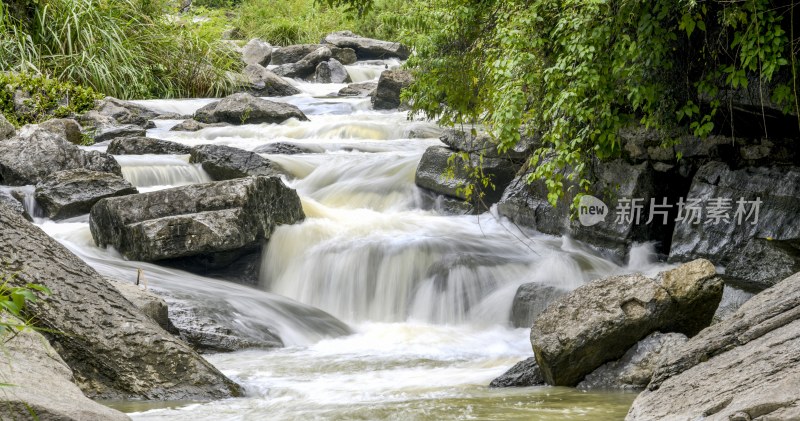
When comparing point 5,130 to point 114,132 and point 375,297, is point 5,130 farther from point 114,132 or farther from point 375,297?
point 375,297

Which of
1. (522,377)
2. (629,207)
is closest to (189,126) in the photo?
Answer: (629,207)

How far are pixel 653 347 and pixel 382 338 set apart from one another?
8.42 feet

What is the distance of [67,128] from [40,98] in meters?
1.26

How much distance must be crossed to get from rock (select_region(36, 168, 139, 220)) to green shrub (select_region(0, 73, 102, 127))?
4.24m

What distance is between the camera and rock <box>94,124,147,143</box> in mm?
12914

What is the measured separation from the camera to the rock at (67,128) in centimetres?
1250

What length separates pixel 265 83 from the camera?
1859 centimetres

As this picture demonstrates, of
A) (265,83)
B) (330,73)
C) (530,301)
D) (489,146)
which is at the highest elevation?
(330,73)

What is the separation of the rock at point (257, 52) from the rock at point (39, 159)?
12.0 metres

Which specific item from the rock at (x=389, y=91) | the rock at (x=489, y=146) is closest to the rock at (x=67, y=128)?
the rock at (x=389, y=91)

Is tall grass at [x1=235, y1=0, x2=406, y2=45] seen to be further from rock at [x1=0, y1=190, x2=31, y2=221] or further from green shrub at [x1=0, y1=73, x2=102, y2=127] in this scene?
rock at [x1=0, y1=190, x2=31, y2=221]

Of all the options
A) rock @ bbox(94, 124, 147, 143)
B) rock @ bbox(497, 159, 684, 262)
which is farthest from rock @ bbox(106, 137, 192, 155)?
rock @ bbox(497, 159, 684, 262)

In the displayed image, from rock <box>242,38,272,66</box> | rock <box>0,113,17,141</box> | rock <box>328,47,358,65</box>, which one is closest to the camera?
rock <box>0,113,17,141</box>

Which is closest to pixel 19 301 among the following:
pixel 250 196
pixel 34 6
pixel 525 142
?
pixel 250 196
